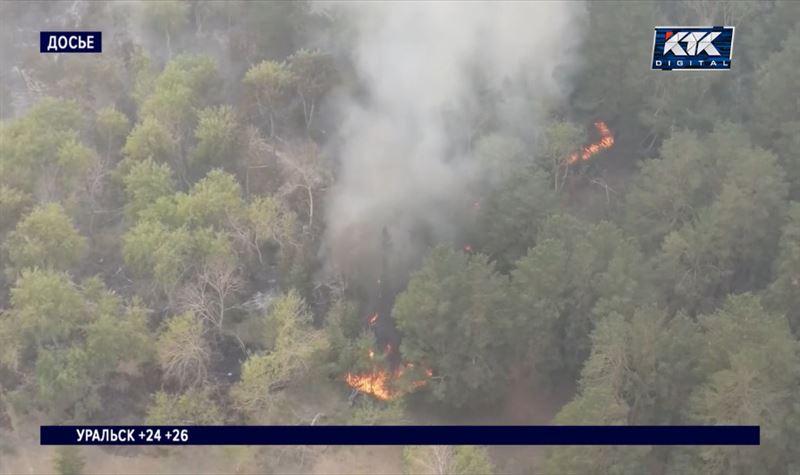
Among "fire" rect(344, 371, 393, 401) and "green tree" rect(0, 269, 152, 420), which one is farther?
"fire" rect(344, 371, 393, 401)

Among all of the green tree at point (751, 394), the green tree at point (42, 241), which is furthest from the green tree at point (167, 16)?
the green tree at point (751, 394)

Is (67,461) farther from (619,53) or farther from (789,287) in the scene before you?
(619,53)

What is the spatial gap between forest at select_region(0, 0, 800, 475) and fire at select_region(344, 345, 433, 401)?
11 centimetres

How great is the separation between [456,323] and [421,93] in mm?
18807

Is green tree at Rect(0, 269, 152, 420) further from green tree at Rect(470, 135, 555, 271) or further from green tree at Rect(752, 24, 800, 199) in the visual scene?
green tree at Rect(752, 24, 800, 199)

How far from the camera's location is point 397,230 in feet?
176

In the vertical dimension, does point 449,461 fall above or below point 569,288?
below

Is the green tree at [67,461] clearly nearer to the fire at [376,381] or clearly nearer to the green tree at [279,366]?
the green tree at [279,366]

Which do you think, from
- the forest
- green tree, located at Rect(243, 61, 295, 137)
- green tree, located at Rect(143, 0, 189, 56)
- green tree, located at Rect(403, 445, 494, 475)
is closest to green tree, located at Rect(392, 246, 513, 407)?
the forest

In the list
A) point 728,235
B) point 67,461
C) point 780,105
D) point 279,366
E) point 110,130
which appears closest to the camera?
point 67,461

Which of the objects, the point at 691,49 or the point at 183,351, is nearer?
the point at 183,351

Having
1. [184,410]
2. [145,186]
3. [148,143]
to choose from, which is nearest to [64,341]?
[184,410]

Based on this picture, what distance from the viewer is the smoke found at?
54062mm

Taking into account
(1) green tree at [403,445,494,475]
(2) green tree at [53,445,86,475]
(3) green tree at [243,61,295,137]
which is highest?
(3) green tree at [243,61,295,137]
